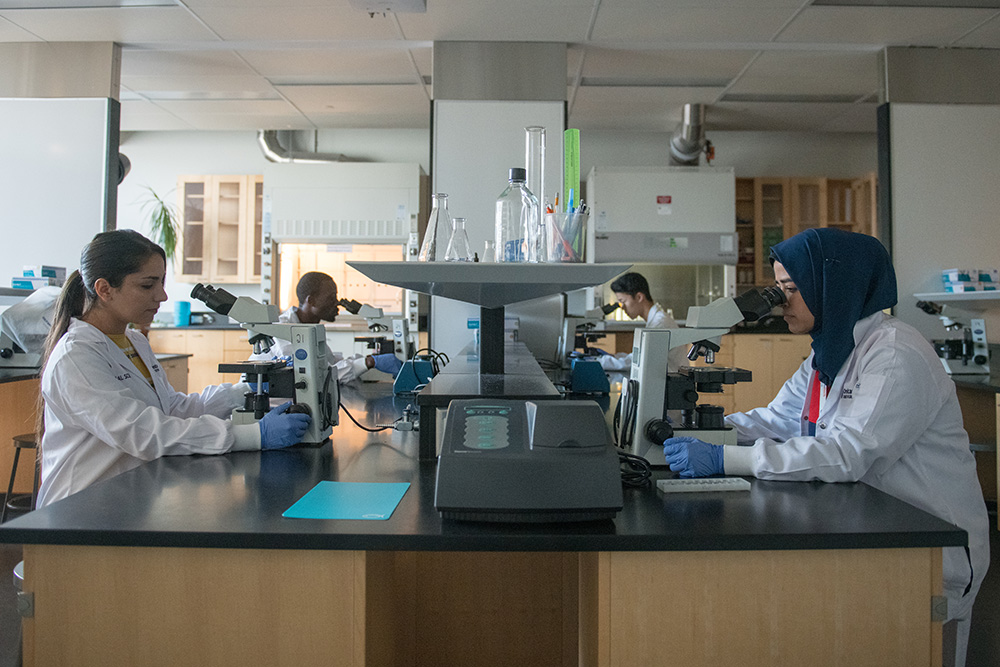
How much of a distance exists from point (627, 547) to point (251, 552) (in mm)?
516

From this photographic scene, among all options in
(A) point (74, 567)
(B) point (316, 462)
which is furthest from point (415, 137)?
(A) point (74, 567)

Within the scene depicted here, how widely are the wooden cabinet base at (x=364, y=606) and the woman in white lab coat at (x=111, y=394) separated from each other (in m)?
0.49

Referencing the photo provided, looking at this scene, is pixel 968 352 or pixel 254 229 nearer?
pixel 968 352

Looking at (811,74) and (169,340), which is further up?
(811,74)

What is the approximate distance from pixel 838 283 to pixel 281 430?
124cm

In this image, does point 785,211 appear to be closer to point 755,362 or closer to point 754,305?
point 755,362

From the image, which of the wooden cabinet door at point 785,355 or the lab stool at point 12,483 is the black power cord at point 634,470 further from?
the wooden cabinet door at point 785,355

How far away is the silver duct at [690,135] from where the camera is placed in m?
5.13

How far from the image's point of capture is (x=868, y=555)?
0.92 m

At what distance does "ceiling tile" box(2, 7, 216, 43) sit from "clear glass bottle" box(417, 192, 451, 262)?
284 cm

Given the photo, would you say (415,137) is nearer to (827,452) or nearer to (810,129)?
(810,129)

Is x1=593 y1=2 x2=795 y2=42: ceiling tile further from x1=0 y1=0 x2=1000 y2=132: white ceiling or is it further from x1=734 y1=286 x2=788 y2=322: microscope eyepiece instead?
x1=734 y1=286 x2=788 y2=322: microscope eyepiece

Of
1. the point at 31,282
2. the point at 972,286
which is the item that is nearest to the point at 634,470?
the point at 972,286

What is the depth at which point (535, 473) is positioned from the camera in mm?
935
